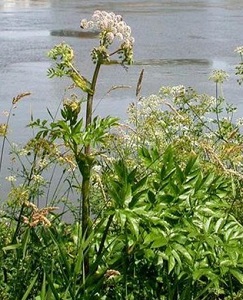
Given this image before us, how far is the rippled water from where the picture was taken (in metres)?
8.00

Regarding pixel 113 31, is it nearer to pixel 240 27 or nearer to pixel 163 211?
pixel 163 211

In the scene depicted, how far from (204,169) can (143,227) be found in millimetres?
937

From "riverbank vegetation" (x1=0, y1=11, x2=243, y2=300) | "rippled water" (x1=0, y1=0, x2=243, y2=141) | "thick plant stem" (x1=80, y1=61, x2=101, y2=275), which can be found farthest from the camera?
"rippled water" (x1=0, y1=0, x2=243, y2=141)

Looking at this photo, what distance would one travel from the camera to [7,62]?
1008 centimetres

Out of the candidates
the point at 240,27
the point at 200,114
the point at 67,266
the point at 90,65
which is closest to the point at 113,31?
the point at 67,266

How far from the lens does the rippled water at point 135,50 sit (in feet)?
26.2

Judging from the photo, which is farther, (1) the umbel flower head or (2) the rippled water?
(2) the rippled water

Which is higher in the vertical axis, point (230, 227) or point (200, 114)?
point (200, 114)

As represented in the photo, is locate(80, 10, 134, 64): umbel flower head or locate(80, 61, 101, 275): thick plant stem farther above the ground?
locate(80, 10, 134, 64): umbel flower head

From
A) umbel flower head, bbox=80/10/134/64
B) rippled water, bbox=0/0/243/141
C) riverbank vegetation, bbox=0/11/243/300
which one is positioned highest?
rippled water, bbox=0/0/243/141

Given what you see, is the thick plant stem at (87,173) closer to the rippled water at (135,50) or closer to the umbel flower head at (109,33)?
the umbel flower head at (109,33)

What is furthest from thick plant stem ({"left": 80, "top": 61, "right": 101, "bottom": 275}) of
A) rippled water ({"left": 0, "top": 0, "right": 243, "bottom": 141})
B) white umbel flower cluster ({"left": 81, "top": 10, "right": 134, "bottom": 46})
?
rippled water ({"left": 0, "top": 0, "right": 243, "bottom": 141})

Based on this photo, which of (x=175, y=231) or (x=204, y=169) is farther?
(x=204, y=169)

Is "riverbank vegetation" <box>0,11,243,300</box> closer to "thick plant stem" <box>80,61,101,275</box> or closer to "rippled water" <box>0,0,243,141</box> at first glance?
"thick plant stem" <box>80,61,101,275</box>
